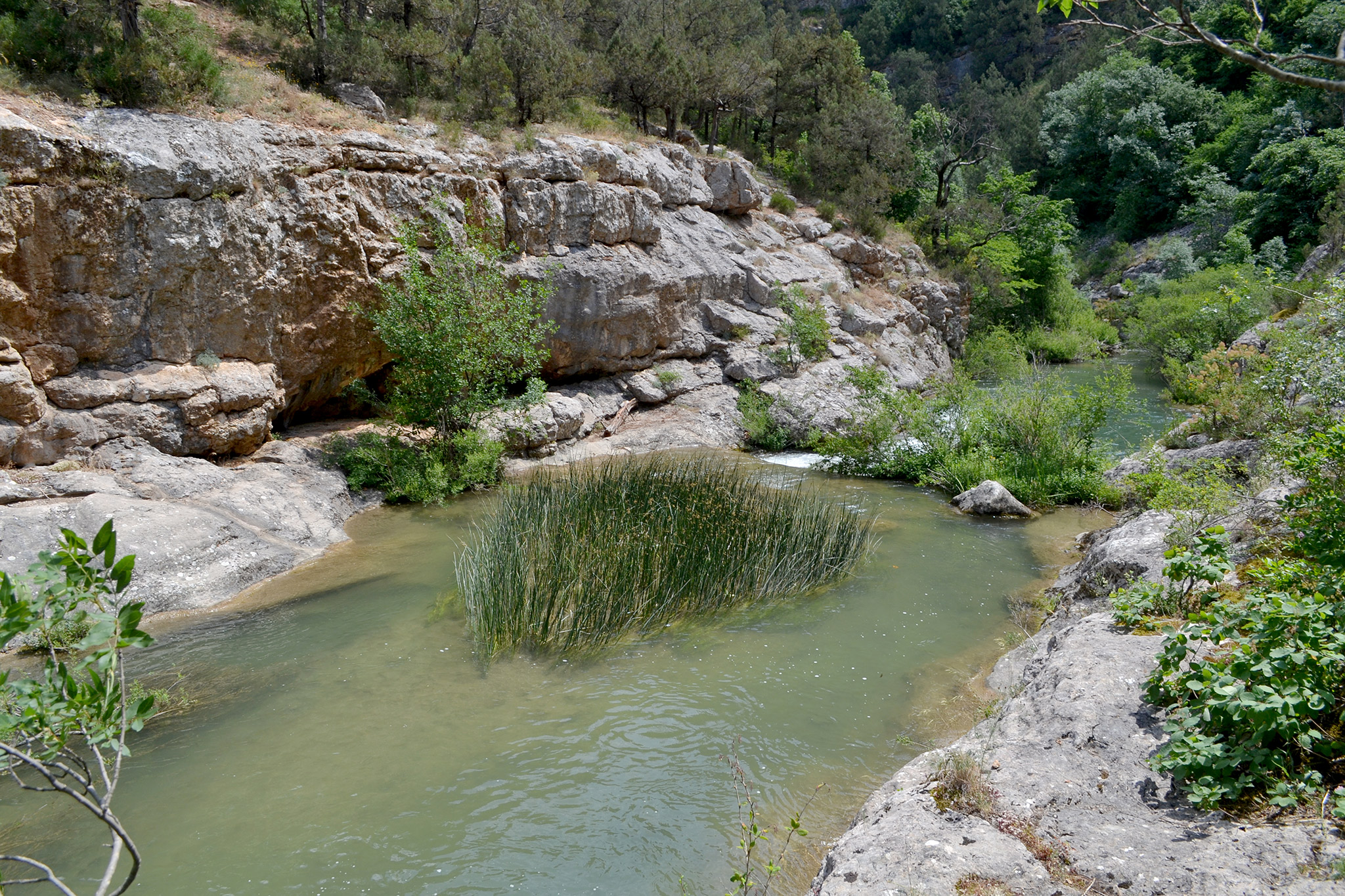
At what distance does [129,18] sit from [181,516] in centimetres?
837

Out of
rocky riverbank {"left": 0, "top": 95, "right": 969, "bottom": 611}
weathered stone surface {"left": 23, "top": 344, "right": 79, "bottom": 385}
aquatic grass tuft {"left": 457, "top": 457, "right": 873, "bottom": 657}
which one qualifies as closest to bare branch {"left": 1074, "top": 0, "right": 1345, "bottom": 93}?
aquatic grass tuft {"left": 457, "top": 457, "right": 873, "bottom": 657}

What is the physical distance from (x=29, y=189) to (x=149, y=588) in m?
5.60

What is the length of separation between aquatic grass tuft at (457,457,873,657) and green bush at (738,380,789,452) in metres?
6.21

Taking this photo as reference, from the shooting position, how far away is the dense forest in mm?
14648

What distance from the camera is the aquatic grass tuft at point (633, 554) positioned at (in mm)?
7004

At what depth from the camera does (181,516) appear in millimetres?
8938

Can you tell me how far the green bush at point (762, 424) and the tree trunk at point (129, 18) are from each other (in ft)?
40.5

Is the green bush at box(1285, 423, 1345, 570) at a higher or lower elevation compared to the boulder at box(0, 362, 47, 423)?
higher

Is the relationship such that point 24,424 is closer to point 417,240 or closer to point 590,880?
point 417,240

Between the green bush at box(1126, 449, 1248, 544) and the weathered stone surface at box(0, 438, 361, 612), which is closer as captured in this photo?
the green bush at box(1126, 449, 1248, 544)

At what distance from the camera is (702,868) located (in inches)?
173

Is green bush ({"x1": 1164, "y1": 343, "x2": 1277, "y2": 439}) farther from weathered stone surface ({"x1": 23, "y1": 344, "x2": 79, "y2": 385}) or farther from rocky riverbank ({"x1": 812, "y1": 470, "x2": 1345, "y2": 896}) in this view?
weathered stone surface ({"x1": 23, "y1": 344, "x2": 79, "y2": 385})

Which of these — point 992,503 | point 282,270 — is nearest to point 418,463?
point 282,270

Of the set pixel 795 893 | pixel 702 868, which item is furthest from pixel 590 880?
pixel 795 893
